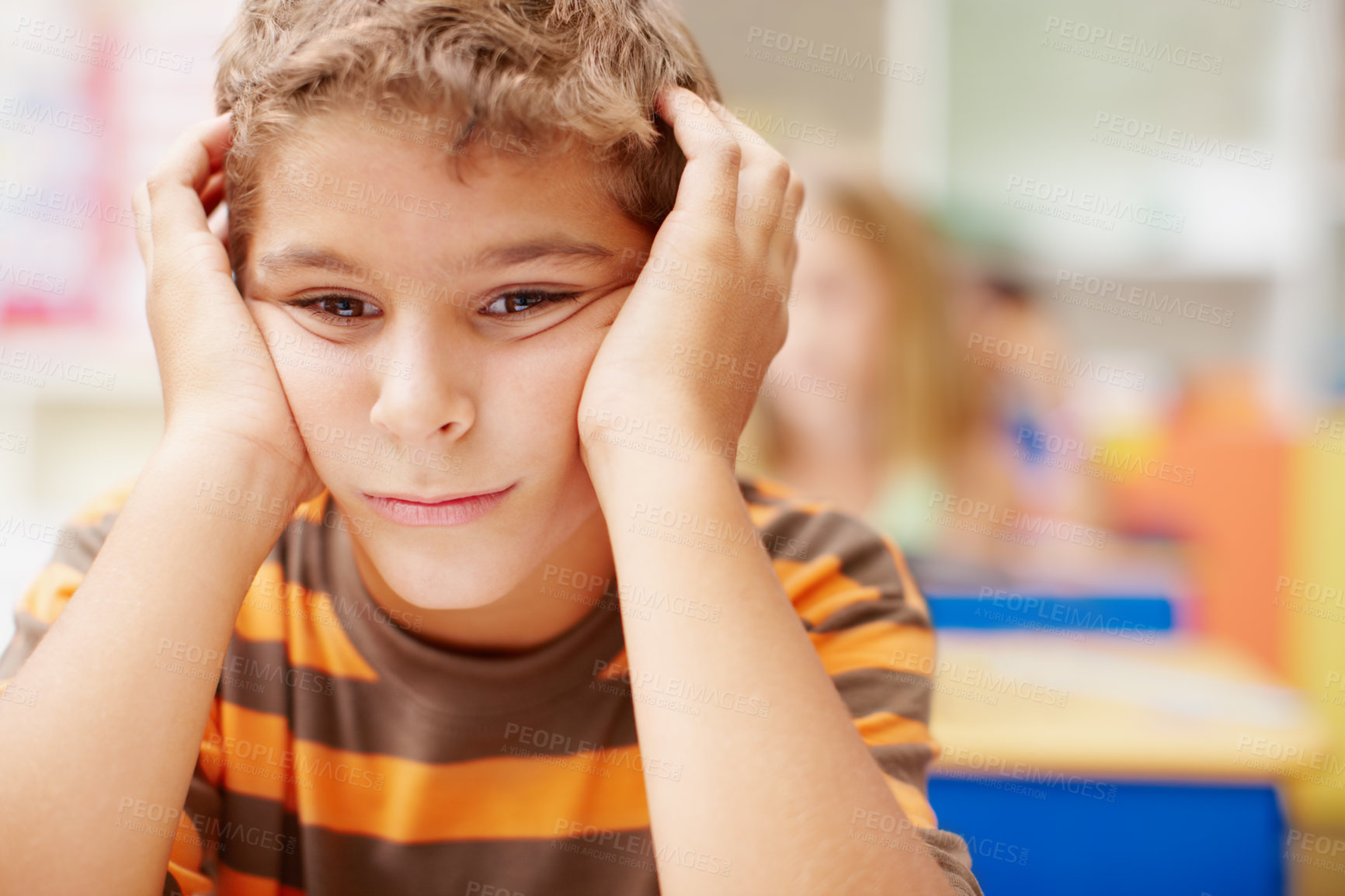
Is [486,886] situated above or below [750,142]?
below

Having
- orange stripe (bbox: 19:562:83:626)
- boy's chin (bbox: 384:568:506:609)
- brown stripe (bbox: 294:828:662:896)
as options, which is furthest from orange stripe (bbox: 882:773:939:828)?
orange stripe (bbox: 19:562:83:626)

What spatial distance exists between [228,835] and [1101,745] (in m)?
1.06

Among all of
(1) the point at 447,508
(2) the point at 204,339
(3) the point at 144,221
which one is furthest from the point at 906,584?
(3) the point at 144,221

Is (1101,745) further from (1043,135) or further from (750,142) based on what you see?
(1043,135)

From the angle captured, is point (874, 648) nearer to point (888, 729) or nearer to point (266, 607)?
point (888, 729)

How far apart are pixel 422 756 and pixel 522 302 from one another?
41cm

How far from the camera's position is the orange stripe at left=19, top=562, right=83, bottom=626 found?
0.91 m

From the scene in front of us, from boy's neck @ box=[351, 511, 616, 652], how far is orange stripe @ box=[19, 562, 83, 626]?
0.25 m

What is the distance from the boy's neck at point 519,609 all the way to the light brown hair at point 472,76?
0.32 meters

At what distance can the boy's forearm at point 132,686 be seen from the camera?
69cm

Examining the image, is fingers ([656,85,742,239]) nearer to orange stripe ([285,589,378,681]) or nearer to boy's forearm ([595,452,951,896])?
boy's forearm ([595,452,951,896])

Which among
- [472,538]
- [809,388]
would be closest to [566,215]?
[472,538]

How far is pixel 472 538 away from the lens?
833 mm

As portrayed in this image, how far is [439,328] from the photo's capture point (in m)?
0.76
